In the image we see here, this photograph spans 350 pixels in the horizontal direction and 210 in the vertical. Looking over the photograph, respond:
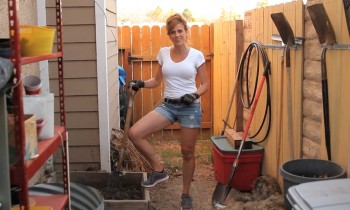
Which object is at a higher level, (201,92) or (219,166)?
(201,92)

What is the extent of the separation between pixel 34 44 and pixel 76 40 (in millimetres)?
2479

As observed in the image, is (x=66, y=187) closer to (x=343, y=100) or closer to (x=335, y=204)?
(x=335, y=204)

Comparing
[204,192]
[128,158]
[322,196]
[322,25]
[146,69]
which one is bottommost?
[204,192]

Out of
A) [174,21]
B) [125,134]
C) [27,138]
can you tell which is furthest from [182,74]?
[27,138]

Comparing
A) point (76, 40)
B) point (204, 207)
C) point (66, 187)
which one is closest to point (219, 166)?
point (204, 207)

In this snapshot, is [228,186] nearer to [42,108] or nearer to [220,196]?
[220,196]

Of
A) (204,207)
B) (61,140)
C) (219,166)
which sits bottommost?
(204,207)

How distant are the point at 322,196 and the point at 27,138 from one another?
4.42 ft

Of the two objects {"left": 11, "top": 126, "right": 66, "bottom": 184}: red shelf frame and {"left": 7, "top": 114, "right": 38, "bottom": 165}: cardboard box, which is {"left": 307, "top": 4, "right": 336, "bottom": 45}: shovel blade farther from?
{"left": 7, "top": 114, "right": 38, "bottom": 165}: cardboard box

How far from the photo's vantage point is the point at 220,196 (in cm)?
468

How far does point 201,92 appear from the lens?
4.24 metres

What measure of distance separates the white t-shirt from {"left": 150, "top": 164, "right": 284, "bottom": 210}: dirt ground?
1134 mm

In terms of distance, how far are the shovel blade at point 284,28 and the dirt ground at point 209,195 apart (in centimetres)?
133

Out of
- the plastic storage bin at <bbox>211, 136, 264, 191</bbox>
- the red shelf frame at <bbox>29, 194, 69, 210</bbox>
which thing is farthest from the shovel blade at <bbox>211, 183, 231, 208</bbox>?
the red shelf frame at <bbox>29, 194, 69, 210</bbox>
